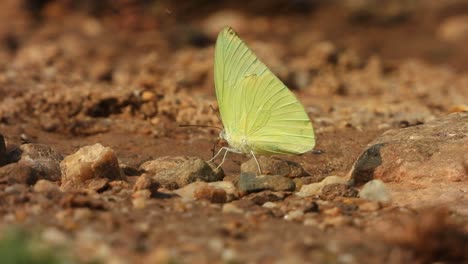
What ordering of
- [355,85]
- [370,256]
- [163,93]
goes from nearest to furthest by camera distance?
[370,256] → [163,93] → [355,85]

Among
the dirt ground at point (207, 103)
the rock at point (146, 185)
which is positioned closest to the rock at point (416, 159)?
the dirt ground at point (207, 103)

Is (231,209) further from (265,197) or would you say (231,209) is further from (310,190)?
(310,190)

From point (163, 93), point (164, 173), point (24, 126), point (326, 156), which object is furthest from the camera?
point (163, 93)

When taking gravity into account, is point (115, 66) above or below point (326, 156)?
above

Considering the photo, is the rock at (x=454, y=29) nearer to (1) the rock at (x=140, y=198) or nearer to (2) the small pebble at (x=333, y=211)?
(2) the small pebble at (x=333, y=211)

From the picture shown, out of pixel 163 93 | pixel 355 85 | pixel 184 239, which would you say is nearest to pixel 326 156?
pixel 163 93

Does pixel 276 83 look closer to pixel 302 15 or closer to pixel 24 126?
pixel 24 126

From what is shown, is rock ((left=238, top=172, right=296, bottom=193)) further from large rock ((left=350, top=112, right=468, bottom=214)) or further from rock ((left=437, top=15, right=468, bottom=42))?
rock ((left=437, top=15, right=468, bottom=42))

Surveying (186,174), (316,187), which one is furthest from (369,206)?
(186,174)

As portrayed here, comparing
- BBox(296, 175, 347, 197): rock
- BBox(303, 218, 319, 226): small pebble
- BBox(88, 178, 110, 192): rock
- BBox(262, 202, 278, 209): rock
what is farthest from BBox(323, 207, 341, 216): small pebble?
BBox(88, 178, 110, 192): rock

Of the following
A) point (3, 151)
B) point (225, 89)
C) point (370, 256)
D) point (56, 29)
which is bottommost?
point (370, 256)
